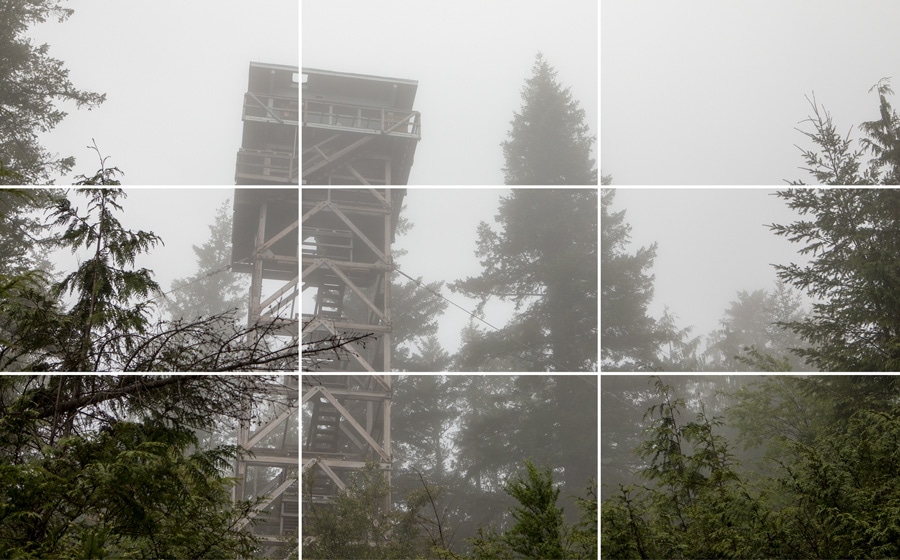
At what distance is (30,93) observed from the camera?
17.5 ft

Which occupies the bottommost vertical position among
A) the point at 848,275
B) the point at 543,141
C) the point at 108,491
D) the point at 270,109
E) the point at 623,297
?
the point at 108,491

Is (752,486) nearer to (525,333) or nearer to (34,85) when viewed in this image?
(525,333)

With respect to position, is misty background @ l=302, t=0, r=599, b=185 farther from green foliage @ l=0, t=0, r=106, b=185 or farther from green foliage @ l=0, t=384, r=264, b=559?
green foliage @ l=0, t=384, r=264, b=559

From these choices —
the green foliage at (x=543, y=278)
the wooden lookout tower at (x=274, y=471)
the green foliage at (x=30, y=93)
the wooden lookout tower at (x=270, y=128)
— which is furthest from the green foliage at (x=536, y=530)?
the green foliage at (x=30, y=93)

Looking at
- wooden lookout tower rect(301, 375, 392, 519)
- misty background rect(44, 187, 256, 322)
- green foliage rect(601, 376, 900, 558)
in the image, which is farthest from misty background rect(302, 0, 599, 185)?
green foliage rect(601, 376, 900, 558)

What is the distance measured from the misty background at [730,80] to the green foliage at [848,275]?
32 centimetres

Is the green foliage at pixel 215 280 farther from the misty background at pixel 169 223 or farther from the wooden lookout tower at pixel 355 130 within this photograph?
the wooden lookout tower at pixel 355 130

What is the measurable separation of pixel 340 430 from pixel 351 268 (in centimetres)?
98

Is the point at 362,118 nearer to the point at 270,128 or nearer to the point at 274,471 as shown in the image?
the point at 270,128

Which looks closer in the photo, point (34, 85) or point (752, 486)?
point (752, 486)

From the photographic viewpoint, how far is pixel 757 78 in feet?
17.2

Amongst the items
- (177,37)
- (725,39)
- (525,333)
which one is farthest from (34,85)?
(725,39)

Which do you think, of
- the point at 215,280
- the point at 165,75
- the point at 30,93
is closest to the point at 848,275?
the point at 215,280

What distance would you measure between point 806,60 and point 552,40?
1.71 metres
